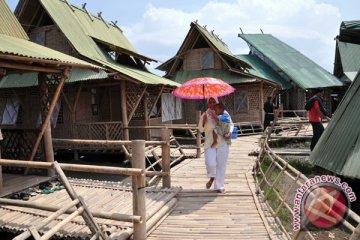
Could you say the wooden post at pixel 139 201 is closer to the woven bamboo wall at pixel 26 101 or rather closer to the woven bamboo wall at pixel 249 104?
the woven bamboo wall at pixel 26 101

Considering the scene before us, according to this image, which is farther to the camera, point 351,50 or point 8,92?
point 351,50

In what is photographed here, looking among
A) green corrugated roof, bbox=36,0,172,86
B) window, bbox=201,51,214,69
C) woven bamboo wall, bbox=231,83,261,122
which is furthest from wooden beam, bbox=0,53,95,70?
woven bamboo wall, bbox=231,83,261,122

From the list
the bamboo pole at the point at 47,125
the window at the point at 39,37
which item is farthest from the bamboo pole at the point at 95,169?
the window at the point at 39,37

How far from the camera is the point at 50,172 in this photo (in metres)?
7.28

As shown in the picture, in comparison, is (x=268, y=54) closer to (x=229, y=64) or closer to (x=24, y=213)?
(x=229, y=64)

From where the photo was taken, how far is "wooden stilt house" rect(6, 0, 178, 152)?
11.9 m

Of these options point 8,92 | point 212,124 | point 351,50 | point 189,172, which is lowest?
point 189,172

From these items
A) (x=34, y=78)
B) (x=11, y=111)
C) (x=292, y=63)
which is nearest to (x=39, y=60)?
(x=34, y=78)

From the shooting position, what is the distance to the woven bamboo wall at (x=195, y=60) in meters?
18.5

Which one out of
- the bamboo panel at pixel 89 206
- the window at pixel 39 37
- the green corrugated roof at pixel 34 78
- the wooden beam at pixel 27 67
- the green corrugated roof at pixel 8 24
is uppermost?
the window at pixel 39 37

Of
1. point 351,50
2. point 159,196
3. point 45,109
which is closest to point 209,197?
point 159,196

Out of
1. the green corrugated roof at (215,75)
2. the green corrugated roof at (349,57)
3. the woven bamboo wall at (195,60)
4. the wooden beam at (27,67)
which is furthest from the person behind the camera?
the green corrugated roof at (349,57)

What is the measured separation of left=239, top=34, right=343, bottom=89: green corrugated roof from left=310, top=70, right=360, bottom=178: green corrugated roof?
14.1 m

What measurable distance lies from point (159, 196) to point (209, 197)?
87cm
